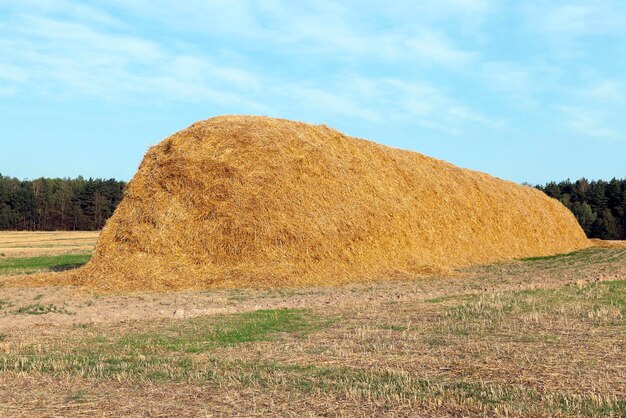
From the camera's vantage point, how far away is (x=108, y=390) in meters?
6.99

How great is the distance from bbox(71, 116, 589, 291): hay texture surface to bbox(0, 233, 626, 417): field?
4.27 metres

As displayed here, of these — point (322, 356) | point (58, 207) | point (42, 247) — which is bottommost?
point (322, 356)

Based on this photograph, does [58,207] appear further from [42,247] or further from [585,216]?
[585,216]

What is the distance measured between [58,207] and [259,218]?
8004 centimetres

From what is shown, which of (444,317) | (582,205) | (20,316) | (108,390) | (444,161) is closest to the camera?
(108,390)

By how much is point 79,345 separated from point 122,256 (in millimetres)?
10747

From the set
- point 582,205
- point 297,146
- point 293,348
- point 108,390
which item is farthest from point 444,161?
point 582,205

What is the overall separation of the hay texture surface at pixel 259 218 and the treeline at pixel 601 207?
47.7m

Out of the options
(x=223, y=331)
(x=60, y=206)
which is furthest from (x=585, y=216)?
(x=60, y=206)

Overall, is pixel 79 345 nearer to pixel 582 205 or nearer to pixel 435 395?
pixel 435 395

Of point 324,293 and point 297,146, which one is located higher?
point 297,146

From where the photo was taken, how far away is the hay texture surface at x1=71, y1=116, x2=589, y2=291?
64.3 feet

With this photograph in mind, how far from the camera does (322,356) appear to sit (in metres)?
8.41

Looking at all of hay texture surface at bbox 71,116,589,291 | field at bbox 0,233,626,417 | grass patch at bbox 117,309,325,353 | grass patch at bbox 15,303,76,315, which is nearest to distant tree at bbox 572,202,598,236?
hay texture surface at bbox 71,116,589,291
